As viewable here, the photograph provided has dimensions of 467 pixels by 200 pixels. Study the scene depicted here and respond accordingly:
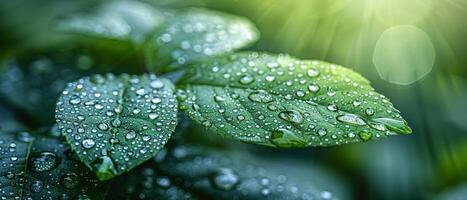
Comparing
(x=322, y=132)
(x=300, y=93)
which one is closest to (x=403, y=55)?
(x=300, y=93)

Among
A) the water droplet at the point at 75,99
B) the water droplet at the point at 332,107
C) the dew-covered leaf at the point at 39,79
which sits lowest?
the dew-covered leaf at the point at 39,79

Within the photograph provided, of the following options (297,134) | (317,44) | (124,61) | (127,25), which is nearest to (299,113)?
(297,134)

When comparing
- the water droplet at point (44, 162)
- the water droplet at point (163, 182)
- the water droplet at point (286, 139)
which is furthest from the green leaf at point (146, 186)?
the water droplet at point (286, 139)

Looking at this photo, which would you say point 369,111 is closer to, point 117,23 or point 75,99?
point 75,99

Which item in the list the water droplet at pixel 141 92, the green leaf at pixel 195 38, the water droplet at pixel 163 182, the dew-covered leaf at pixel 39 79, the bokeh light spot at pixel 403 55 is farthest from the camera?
the bokeh light spot at pixel 403 55

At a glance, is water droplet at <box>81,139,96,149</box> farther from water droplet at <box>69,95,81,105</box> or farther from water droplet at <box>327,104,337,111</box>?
water droplet at <box>327,104,337,111</box>

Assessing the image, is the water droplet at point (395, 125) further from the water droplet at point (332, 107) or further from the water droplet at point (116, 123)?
the water droplet at point (116, 123)

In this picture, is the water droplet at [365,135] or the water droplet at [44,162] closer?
the water droplet at [365,135]
